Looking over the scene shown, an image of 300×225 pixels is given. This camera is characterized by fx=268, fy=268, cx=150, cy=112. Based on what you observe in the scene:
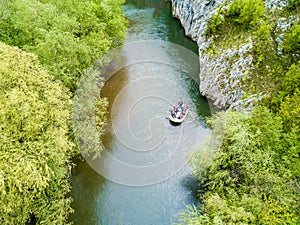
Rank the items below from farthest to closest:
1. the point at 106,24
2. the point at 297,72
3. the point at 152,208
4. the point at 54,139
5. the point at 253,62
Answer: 1. the point at 106,24
2. the point at 253,62
3. the point at 297,72
4. the point at 152,208
5. the point at 54,139

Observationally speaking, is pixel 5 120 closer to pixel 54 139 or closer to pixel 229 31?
pixel 54 139

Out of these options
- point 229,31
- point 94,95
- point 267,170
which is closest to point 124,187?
point 94,95

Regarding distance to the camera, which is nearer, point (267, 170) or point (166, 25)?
point (267, 170)

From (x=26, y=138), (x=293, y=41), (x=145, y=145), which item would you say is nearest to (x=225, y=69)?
(x=293, y=41)

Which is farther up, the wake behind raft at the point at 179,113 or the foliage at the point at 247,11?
the foliage at the point at 247,11

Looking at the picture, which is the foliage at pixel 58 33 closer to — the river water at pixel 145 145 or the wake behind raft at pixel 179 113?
the river water at pixel 145 145

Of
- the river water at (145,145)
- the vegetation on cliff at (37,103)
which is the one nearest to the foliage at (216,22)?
the river water at (145,145)
